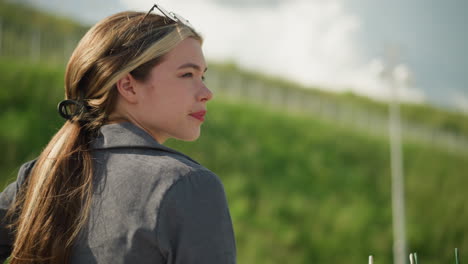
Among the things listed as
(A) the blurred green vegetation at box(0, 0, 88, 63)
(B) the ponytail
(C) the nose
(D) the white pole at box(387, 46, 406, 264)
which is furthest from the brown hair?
(A) the blurred green vegetation at box(0, 0, 88, 63)

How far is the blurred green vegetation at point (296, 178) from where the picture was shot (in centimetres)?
1980

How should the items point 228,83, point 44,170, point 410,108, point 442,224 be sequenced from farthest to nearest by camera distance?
point 410,108 → point 228,83 → point 442,224 → point 44,170

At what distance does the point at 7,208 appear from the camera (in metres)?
1.63

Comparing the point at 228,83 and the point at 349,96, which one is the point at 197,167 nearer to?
the point at 228,83

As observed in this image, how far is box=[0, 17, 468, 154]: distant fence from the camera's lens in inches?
927

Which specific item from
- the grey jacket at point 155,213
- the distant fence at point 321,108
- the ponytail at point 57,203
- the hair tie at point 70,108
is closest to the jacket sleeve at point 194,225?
the grey jacket at point 155,213

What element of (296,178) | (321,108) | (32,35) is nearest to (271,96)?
(321,108)

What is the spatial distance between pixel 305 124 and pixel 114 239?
2953 cm

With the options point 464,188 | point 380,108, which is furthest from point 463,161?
point 380,108

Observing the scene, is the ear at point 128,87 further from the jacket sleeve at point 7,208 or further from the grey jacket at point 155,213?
the jacket sleeve at point 7,208

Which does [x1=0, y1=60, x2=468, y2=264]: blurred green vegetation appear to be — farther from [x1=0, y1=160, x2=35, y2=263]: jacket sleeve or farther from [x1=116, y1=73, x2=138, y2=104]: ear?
[x1=116, y1=73, x2=138, y2=104]: ear

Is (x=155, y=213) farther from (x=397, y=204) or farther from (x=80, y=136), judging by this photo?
(x=397, y=204)

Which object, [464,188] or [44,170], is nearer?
[44,170]

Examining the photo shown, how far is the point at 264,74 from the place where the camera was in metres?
40.1
